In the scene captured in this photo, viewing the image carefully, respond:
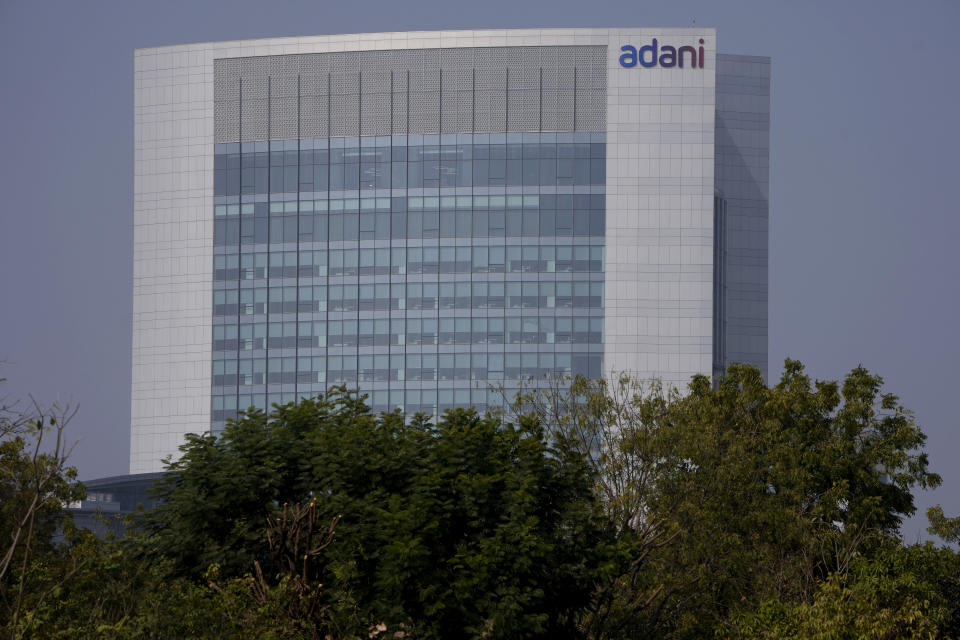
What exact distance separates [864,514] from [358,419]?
2252 centimetres

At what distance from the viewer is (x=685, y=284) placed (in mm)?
101125

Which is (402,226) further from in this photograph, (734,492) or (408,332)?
(734,492)

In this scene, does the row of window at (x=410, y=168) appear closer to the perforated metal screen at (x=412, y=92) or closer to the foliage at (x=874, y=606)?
the perforated metal screen at (x=412, y=92)

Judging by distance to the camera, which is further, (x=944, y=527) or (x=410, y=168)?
(x=410, y=168)

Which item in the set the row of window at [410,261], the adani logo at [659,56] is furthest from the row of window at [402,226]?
the adani logo at [659,56]

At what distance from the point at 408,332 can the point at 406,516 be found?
6923cm

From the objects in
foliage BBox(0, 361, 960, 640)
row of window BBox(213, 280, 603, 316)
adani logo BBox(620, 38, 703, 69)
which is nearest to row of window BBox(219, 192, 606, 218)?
row of window BBox(213, 280, 603, 316)

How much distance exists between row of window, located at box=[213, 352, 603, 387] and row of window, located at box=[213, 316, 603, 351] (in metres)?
1.16

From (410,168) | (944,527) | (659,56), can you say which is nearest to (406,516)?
(944,527)

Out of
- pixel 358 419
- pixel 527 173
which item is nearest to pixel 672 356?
pixel 527 173

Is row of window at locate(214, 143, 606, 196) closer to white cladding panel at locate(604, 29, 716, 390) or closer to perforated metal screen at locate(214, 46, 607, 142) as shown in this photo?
perforated metal screen at locate(214, 46, 607, 142)

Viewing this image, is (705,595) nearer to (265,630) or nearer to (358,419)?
(358,419)

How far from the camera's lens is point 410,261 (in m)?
103

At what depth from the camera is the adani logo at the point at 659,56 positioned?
10238 cm
